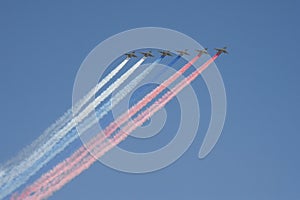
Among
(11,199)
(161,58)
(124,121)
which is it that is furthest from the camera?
(161,58)

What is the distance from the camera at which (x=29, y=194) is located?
85.9 meters

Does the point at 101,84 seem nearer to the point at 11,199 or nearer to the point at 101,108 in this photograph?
the point at 101,108

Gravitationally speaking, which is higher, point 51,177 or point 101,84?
point 101,84

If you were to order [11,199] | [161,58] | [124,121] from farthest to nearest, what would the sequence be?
[161,58], [124,121], [11,199]

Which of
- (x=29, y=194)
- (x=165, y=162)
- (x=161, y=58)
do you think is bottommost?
(x=165, y=162)

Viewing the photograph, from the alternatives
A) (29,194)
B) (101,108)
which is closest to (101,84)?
(101,108)

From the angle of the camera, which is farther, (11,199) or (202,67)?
(202,67)

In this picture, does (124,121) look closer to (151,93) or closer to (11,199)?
(151,93)

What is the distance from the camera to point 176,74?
95125 mm

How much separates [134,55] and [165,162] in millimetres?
15894

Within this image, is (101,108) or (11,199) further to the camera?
(101,108)

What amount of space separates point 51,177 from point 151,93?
15.9m

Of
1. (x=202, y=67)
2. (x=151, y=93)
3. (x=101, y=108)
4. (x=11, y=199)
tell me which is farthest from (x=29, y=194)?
(x=202, y=67)

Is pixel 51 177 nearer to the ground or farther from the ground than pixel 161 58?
nearer to the ground
